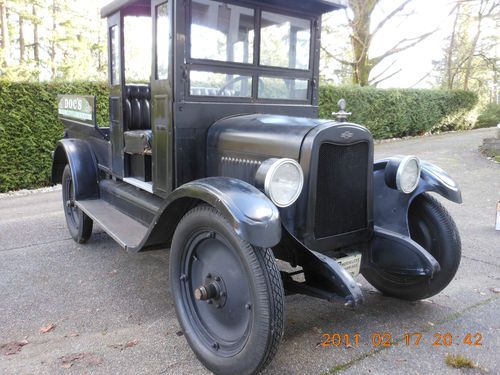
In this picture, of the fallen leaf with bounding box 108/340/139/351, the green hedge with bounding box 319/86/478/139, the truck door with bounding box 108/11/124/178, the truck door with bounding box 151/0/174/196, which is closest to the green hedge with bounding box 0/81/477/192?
the truck door with bounding box 108/11/124/178

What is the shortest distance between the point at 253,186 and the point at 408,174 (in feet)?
3.55

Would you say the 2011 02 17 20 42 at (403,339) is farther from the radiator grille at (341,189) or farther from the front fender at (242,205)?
the front fender at (242,205)

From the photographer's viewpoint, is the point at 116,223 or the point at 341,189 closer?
the point at 341,189

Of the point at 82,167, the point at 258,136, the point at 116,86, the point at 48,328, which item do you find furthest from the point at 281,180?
the point at 82,167

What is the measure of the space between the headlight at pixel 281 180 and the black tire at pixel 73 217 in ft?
9.16

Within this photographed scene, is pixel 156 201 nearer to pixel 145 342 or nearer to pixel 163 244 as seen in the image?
pixel 163 244

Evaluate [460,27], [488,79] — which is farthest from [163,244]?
[488,79]

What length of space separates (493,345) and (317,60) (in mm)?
2401

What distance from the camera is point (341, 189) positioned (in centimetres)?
261

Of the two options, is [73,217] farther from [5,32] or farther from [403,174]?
[5,32]

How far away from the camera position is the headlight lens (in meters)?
2.71

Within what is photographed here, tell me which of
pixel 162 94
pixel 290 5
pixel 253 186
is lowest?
pixel 253 186

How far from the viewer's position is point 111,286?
347 cm

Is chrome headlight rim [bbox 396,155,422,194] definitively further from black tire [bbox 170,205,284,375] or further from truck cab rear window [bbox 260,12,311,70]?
truck cab rear window [bbox 260,12,311,70]
